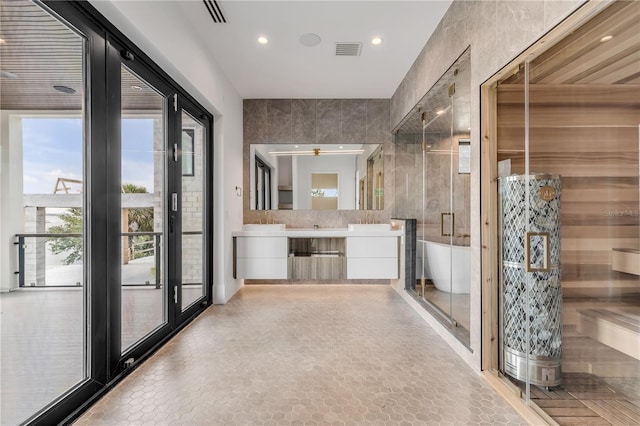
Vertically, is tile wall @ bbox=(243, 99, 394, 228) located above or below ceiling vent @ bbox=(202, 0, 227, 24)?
below

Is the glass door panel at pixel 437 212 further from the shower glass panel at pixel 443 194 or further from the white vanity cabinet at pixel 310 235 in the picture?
the white vanity cabinet at pixel 310 235

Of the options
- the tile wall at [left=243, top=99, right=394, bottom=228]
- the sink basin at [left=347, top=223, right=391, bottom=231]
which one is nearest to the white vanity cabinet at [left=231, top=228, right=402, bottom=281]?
the sink basin at [left=347, top=223, right=391, bottom=231]

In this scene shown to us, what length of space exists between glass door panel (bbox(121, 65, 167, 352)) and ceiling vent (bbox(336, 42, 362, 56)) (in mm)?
1850

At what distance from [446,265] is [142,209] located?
9.20ft

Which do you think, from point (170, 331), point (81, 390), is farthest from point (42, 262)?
point (170, 331)

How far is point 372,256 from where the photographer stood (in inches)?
175

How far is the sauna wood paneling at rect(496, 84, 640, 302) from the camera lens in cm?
137

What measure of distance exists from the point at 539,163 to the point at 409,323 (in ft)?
6.73

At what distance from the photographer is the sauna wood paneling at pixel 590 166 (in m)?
1.37

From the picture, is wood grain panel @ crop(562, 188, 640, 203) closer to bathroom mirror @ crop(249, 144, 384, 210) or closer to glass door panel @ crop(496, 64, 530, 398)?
glass door panel @ crop(496, 64, 530, 398)

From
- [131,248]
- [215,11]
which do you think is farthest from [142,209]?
[215,11]

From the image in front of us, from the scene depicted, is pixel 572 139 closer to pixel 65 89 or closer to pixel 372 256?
pixel 65 89

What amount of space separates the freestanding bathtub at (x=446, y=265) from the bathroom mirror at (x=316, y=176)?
1412mm

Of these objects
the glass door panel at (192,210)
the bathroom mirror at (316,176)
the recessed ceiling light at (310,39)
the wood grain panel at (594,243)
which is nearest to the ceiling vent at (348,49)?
the recessed ceiling light at (310,39)
